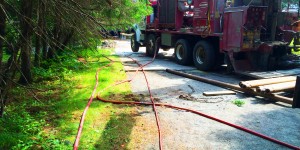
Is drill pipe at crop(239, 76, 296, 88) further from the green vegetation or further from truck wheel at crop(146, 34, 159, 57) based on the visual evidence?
truck wheel at crop(146, 34, 159, 57)

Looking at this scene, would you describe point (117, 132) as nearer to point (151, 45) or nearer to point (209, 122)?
point (209, 122)

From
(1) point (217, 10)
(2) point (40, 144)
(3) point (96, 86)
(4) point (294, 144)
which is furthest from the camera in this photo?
(1) point (217, 10)

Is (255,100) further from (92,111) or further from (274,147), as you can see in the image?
(92,111)

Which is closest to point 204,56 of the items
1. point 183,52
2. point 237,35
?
point 183,52

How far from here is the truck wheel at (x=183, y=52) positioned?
12094 millimetres

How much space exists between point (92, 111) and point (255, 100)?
3591 millimetres

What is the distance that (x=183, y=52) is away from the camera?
1230cm

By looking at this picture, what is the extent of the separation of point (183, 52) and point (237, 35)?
3399mm

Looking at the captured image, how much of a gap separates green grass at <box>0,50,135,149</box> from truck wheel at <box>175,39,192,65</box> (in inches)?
184

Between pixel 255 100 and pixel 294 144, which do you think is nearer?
pixel 294 144

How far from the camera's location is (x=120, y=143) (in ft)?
13.9

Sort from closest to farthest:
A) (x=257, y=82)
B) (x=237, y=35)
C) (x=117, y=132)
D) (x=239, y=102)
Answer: (x=117, y=132) → (x=239, y=102) → (x=257, y=82) → (x=237, y=35)

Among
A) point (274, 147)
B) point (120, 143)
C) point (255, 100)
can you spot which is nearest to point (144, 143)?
point (120, 143)

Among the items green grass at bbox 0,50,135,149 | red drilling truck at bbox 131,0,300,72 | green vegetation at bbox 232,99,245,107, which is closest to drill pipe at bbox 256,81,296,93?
green vegetation at bbox 232,99,245,107
